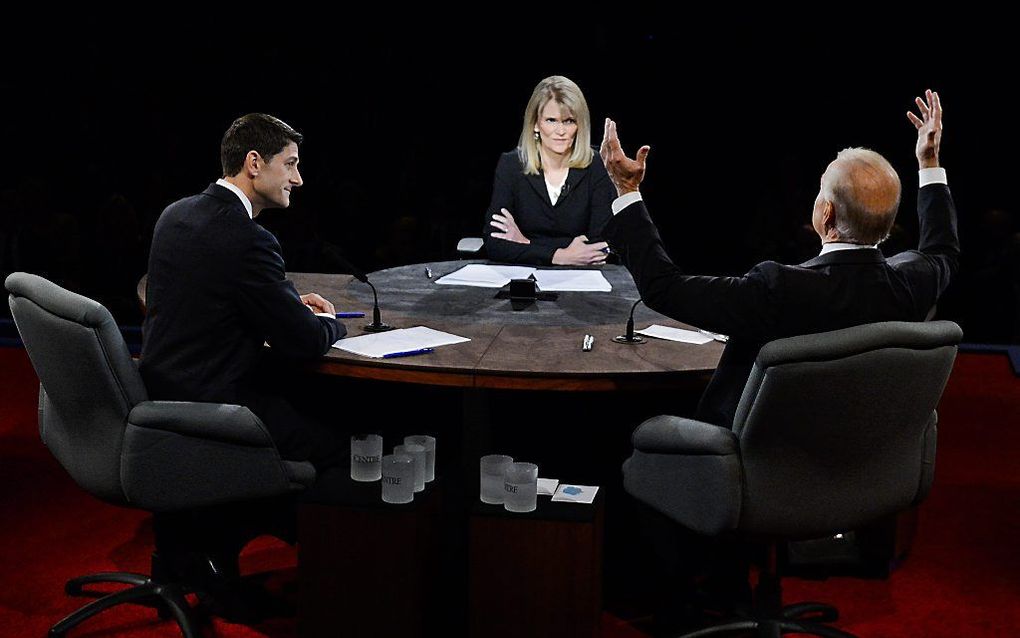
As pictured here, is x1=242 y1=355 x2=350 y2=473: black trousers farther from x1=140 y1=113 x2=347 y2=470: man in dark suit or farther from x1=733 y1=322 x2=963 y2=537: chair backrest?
x1=733 y1=322 x2=963 y2=537: chair backrest

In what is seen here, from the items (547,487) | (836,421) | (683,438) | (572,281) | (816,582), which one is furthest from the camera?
(572,281)

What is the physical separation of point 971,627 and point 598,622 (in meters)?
1.15

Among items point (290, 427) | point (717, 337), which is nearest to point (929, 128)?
point (717, 337)

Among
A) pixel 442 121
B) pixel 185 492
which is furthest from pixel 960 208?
pixel 185 492

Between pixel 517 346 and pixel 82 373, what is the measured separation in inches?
40.8

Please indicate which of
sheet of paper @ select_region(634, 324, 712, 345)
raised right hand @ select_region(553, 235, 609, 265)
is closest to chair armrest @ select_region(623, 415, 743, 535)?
sheet of paper @ select_region(634, 324, 712, 345)

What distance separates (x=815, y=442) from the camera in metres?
2.16

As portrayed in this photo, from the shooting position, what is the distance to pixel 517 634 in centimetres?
242

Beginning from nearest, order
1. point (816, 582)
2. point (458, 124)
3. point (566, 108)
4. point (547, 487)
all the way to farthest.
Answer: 1. point (547, 487)
2. point (816, 582)
3. point (566, 108)
4. point (458, 124)

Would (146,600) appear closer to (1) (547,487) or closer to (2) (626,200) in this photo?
(1) (547,487)

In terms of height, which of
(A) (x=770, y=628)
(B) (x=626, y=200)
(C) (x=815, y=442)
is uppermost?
(B) (x=626, y=200)

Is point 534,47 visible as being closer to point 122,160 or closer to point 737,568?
point 122,160

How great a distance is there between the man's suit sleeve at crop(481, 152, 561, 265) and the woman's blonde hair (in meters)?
0.07

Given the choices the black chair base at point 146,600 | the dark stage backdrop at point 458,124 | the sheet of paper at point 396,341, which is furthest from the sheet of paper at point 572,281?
the dark stage backdrop at point 458,124
